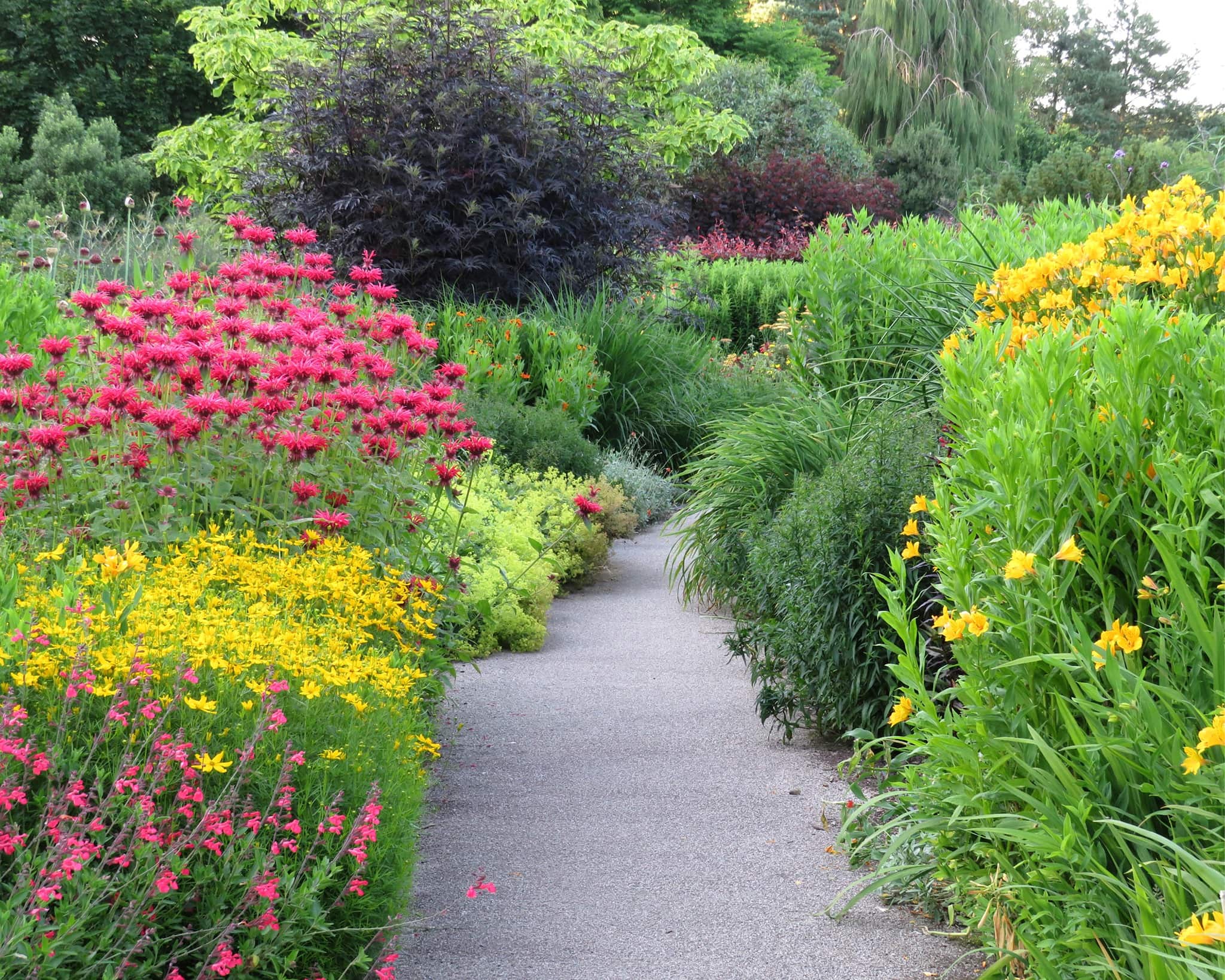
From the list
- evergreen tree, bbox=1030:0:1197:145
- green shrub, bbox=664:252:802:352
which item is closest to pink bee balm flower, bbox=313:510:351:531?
green shrub, bbox=664:252:802:352

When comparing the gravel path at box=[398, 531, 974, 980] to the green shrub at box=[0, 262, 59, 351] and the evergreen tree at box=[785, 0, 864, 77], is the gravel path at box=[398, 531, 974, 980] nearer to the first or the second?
the green shrub at box=[0, 262, 59, 351]

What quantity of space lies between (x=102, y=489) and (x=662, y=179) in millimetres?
10223

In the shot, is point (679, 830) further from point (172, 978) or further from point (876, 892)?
point (172, 978)

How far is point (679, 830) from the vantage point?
11.9ft

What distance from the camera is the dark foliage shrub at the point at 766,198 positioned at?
22.3m

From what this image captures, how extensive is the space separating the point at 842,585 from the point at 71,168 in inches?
817

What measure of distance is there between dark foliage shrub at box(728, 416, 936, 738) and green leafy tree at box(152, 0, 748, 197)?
10078 millimetres

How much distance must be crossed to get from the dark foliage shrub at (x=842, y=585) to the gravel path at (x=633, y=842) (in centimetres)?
23

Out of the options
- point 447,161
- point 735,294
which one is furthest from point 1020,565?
point 735,294

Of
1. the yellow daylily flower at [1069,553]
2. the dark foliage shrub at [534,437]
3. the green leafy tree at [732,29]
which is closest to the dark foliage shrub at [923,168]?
the green leafy tree at [732,29]

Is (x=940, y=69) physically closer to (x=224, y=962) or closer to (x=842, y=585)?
(x=842, y=585)

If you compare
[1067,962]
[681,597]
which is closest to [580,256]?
[681,597]

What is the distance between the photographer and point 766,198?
22516mm

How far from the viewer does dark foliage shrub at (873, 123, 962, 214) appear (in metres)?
29.7
